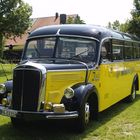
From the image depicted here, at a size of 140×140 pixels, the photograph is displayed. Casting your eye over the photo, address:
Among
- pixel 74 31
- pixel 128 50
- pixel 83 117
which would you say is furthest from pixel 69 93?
pixel 128 50

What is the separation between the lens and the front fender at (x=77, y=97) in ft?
30.8

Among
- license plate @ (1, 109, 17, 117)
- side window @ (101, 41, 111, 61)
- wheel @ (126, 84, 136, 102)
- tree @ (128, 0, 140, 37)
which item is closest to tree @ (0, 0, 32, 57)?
tree @ (128, 0, 140, 37)

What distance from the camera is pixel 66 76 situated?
9.85 metres

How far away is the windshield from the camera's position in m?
10.8

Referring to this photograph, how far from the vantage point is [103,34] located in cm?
1166

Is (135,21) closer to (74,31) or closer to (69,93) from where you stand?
(74,31)

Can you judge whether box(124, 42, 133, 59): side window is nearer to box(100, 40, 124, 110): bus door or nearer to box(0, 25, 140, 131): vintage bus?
box(0, 25, 140, 131): vintage bus

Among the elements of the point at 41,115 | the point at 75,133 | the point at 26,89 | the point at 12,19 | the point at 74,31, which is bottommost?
the point at 75,133

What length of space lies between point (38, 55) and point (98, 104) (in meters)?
2.02

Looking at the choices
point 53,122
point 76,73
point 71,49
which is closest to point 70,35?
point 71,49

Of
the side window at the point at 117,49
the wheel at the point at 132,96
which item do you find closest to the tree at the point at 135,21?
the wheel at the point at 132,96

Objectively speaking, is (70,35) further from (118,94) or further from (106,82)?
(118,94)

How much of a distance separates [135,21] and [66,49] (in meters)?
49.6

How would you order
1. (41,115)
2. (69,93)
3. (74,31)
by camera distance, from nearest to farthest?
1. (41,115)
2. (69,93)
3. (74,31)
